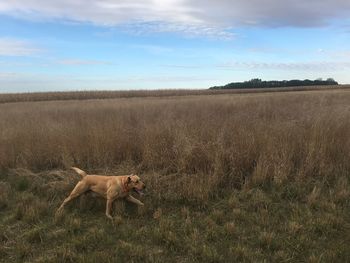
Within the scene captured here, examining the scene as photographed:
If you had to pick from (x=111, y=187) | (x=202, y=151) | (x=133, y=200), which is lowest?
(x=133, y=200)

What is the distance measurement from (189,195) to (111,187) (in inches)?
44.9

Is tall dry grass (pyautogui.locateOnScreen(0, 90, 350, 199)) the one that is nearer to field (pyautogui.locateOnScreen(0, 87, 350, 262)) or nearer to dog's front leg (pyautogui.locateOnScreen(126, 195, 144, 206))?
field (pyautogui.locateOnScreen(0, 87, 350, 262))

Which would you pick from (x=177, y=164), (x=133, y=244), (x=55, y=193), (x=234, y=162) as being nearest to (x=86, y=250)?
(x=133, y=244)

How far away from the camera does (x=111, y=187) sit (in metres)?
5.38

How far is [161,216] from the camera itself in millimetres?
5227

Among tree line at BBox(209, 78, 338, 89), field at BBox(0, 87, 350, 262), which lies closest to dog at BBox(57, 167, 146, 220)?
field at BBox(0, 87, 350, 262)

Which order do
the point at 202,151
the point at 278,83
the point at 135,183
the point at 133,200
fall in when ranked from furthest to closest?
the point at 278,83, the point at 202,151, the point at 133,200, the point at 135,183

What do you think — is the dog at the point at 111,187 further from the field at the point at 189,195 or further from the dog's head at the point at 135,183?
the field at the point at 189,195

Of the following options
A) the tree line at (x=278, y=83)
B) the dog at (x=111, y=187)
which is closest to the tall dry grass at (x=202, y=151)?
the dog at (x=111, y=187)

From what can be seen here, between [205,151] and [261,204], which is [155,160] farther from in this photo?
[261,204]

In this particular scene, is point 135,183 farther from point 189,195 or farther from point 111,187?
point 189,195

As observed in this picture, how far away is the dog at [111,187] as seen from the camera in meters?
5.22

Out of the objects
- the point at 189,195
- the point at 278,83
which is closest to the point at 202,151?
the point at 189,195

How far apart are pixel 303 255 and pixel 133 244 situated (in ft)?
6.11
